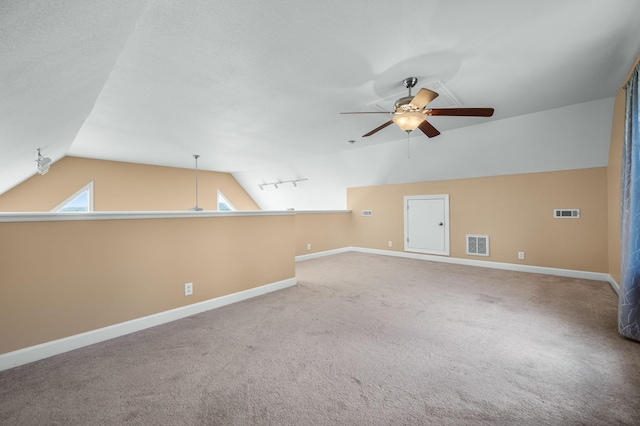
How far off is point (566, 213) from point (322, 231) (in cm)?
458

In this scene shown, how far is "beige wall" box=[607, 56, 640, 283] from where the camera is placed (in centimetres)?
332

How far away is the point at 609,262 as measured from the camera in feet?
13.4

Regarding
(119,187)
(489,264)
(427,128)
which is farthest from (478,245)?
(119,187)

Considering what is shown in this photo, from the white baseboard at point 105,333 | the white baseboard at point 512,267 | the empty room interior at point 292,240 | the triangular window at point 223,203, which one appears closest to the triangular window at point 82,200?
the empty room interior at point 292,240

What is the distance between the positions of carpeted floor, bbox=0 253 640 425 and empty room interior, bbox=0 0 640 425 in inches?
0.7

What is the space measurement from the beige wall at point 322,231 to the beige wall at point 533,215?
1787mm

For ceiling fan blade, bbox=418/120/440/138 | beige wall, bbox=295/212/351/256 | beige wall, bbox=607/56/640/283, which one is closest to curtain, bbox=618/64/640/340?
beige wall, bbox=607/56/640/283

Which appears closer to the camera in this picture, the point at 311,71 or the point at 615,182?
the point at 311,71

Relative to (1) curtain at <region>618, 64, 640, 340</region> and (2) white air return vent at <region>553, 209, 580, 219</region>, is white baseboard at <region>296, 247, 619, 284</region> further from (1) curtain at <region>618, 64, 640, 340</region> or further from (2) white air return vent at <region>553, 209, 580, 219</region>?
(1) curtain at <region>618, 64, 640, 340</region>

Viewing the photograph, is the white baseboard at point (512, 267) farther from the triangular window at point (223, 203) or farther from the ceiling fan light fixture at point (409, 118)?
the triangular window at point (223, 203)

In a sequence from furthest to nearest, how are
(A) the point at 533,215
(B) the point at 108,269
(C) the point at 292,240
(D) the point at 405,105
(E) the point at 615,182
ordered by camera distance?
(A) the point at 533,215
(C) the point at 292,240
(E) the point at 615,182
(D) the point at 405,105
(B) the point at 108,269

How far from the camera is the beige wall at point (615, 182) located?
10.9ft

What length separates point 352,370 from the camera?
197cm

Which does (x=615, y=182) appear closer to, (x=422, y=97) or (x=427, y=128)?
(x=427, y=128)
